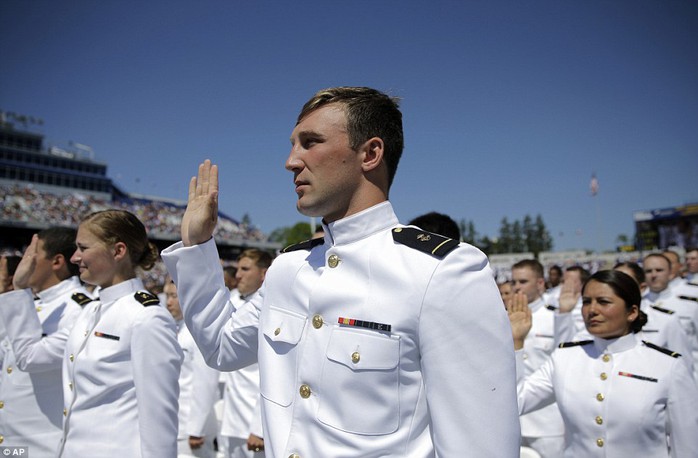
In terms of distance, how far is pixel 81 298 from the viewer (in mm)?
4102

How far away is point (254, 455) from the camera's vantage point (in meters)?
5.09

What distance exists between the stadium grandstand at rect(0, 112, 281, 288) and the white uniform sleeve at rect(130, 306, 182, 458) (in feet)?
145

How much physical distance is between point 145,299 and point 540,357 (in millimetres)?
5000

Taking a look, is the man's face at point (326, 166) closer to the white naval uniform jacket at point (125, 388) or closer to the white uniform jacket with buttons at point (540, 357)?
Result: the white naval uniform jacket at point (125, 388)

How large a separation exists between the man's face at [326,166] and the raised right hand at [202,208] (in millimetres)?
393

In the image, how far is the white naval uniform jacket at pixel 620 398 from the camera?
319 cm

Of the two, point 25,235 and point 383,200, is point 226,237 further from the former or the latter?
point 383,200

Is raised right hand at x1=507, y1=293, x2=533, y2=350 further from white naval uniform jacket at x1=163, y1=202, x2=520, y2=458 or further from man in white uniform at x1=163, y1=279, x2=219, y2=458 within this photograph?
man in white uniform at x1=163, y1=279, x2=219, y2=458

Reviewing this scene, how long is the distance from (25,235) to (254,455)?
1831 inches

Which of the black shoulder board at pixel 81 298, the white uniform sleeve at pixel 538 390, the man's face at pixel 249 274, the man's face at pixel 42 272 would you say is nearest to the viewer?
the white uniform sleeve at pixel 538 390

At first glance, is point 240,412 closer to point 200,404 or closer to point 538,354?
point 200,404

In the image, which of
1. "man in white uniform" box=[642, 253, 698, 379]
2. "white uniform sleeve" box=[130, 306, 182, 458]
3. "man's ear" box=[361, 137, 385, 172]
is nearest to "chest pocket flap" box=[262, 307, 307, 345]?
"man's ear" box=[361, 137, 385, 172]

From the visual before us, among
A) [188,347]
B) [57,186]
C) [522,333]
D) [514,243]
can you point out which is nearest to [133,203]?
[57,186]

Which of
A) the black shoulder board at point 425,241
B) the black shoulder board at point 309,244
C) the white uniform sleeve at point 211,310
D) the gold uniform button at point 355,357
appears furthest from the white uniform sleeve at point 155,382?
the black shoulder board at point 425,241
